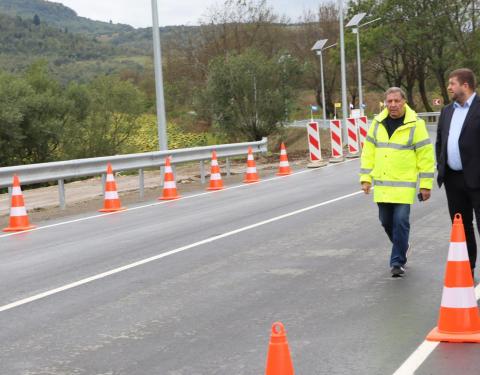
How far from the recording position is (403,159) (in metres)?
8.27

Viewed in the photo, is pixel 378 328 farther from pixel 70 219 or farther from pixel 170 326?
pixel 70 219

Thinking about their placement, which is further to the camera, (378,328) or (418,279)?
(418,279)

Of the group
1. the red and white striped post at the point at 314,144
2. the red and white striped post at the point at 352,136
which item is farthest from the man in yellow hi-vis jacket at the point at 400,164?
the red and white striped post at the point at 352,136

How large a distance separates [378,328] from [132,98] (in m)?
43.6

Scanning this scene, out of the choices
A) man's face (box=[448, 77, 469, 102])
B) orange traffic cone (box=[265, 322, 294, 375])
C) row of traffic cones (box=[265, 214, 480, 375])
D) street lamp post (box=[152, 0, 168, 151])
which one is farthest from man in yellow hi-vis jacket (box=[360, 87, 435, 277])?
street lamp post (box=[152, 0, 168, 151])

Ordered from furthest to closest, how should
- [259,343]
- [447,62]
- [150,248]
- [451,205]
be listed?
[447,62] < [150,248] < [451,205] < [259,343]

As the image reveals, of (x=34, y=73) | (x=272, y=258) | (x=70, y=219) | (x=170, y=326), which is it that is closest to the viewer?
(x=170, y=326)

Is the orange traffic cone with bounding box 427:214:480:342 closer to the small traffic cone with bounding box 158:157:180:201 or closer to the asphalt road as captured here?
the asphalt road

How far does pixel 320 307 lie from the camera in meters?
7.09

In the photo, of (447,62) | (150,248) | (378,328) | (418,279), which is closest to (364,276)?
(418,279)

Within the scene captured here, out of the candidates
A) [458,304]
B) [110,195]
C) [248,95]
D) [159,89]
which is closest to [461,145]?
[458,304]

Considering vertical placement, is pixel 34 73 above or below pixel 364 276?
above

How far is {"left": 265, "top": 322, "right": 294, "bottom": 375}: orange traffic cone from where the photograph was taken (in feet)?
13.9

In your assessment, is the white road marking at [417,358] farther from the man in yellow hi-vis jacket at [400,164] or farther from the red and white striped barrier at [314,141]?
the red and white striped barrier at [314,141]
